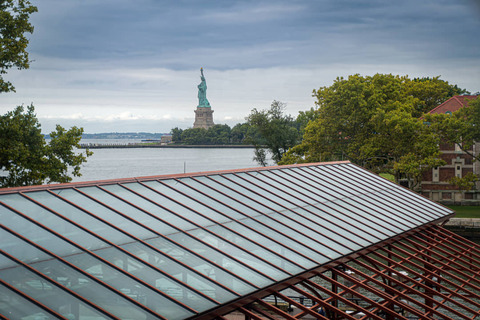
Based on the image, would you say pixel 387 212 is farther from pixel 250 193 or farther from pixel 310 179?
pixel 250 193

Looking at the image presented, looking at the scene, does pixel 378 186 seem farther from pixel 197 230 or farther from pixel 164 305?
pixel 164 305

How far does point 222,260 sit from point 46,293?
4945mm

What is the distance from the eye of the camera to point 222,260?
45.2ft

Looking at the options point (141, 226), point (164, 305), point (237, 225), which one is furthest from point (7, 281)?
point (237, 225)

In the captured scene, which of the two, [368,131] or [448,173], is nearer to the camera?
[368,131]

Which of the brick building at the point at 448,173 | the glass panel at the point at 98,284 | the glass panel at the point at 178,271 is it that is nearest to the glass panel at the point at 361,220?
the glass panel at the point at 178,271

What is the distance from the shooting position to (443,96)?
10338 cm

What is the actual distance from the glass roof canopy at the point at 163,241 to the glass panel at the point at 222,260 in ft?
0.12

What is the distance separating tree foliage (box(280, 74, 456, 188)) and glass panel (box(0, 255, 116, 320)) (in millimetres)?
56915

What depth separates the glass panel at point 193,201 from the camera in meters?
16.6

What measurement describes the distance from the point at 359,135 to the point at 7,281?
62.1 meters

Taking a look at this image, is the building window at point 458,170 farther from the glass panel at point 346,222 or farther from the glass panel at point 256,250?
the glass panel at point 256,250

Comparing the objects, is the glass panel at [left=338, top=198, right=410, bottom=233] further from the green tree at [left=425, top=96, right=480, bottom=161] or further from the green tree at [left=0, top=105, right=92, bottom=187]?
the green tree at [left=425, top=96, right=480, bottom=161]

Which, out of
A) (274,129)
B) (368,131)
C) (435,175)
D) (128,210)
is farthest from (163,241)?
(274,129)
